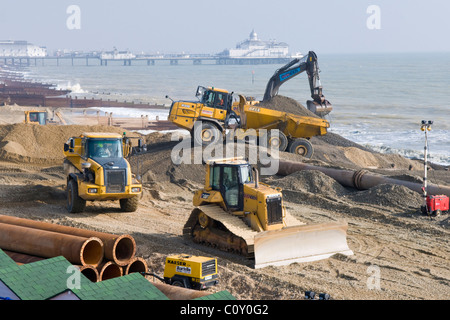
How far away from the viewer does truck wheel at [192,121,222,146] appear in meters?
25.3

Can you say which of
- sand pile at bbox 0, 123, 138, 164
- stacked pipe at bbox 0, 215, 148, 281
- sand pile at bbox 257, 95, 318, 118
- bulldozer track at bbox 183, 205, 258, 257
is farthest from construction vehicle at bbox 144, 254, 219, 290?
sand pile at bbox 257, 95, 318, 118

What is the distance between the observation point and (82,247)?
11.1 metres

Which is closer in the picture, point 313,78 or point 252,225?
point 252,225

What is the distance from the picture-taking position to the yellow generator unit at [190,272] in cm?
1159

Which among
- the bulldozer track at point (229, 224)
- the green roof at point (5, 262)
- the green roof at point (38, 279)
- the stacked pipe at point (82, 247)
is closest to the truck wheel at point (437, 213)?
the bulldozer track at point (229, 224)

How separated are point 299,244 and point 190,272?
327 centimetres

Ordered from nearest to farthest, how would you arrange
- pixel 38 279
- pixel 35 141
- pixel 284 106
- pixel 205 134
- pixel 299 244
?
pixel 38 279 → pixel 299 244 → pixel 205 134 → pixel 35 141 → pixel 284 106

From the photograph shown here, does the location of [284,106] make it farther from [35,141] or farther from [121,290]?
[121,290]

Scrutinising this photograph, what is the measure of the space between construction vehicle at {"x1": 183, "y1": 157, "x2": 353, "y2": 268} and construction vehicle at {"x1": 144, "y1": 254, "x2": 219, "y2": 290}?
5.97ft

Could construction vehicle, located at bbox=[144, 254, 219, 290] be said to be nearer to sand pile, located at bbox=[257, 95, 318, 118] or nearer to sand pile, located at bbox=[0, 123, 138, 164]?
sand pile, located at bbox=[0, 123, 138, 164]

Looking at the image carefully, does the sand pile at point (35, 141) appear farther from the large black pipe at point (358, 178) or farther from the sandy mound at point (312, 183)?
the sandy mound at point (312, 183)

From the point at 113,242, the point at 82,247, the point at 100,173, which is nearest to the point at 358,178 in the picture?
the point at 100,173
